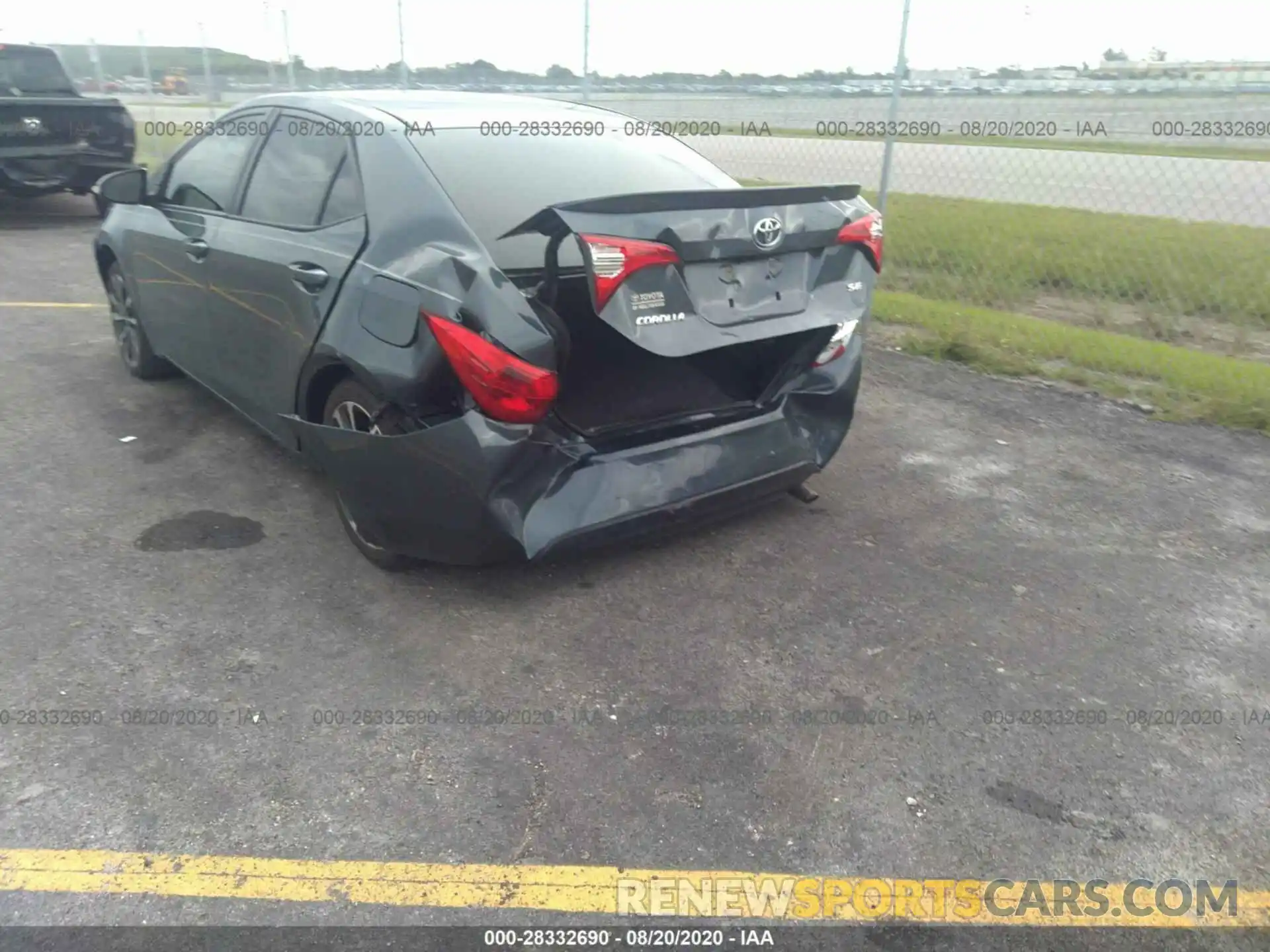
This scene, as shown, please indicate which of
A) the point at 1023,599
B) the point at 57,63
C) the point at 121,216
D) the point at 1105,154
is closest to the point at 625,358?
the point at 1023,599

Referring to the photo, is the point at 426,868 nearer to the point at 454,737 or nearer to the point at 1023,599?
the point at 454,737

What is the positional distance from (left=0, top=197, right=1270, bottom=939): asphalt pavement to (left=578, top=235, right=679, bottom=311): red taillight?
3.77ft

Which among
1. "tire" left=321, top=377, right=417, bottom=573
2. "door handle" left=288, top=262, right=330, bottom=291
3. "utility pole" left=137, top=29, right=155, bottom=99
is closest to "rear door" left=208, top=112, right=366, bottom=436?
"door handle" left=288, top=262, right=330, bottom=291

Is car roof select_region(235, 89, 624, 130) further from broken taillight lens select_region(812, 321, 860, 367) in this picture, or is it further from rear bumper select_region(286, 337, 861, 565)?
broken taillight lens select_region(812, 321, 860, 367)

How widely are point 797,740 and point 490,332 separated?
5.03 feet

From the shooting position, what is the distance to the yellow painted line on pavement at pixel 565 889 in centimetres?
231

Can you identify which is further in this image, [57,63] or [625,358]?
[57,63]

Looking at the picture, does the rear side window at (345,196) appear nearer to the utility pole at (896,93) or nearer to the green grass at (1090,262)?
the utility pole at (896,93)

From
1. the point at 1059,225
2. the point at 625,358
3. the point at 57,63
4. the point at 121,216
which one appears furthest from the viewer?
the point at 57,63

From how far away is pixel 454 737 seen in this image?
285 cm

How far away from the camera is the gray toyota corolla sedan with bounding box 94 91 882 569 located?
3096 millimetres

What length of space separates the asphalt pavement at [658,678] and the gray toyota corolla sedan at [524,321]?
1.14 ft

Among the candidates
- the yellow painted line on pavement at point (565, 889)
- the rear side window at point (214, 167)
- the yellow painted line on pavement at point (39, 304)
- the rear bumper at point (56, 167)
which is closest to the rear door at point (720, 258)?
the yellow painted line on pavement at point (565, 889)

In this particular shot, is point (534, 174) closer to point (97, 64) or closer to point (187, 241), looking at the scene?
point (187, 241)
